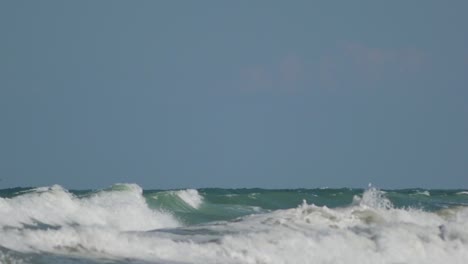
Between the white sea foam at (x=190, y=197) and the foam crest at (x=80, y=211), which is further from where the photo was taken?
the white sea foam at (x=190, y=197)

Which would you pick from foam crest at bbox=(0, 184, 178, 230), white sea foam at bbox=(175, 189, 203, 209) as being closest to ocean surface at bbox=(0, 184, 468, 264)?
foam crest at bbox=(0, 184, 178, 230)

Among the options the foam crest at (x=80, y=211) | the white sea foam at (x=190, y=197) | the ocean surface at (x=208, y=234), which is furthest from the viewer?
the white sea foam at (x=190, y=197)

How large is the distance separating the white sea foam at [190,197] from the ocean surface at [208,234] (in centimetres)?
115

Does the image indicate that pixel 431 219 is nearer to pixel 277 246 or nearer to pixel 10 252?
pixel 277 246

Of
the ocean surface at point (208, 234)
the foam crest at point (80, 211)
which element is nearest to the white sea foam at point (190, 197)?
the ocean surface at point (208, 234)

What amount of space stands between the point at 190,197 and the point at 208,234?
12900 mm

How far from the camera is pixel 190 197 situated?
91.0ft

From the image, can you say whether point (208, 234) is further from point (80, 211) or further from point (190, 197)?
point (190, 197)

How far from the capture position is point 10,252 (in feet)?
36.6

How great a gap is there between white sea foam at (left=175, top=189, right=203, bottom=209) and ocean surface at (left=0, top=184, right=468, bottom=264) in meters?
1.15

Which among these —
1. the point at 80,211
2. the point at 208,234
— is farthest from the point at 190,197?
the point at 208,234

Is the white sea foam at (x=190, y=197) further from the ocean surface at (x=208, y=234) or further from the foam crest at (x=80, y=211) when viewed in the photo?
the foam crest at (x=80, y=211)

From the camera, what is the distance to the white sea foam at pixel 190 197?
2716cm

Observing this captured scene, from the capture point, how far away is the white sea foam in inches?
1069
